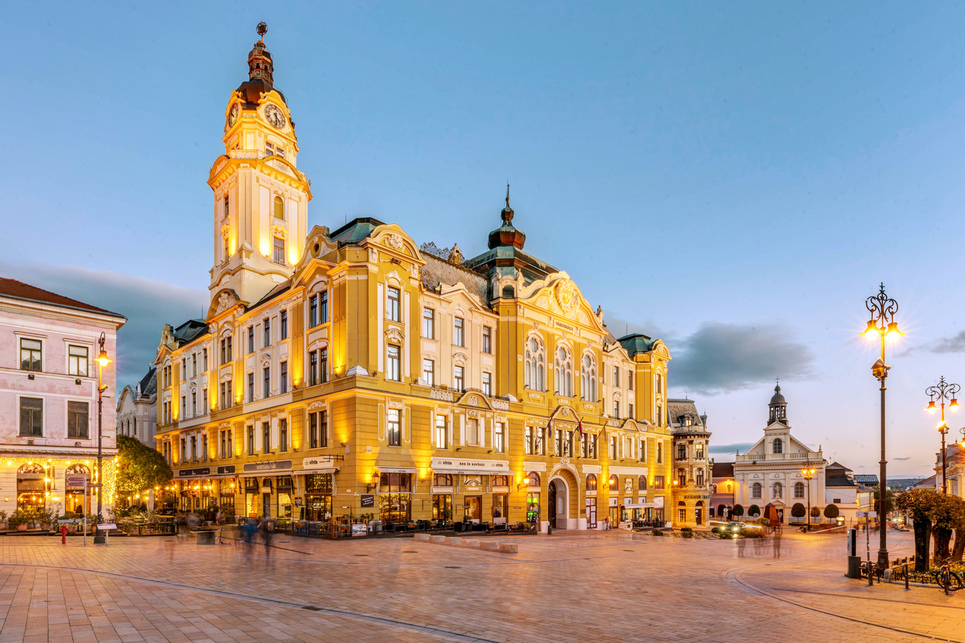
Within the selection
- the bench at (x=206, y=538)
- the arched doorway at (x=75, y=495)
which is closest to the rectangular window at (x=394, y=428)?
the bench at (x=206, y=538)

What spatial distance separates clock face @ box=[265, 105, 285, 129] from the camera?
197 ft

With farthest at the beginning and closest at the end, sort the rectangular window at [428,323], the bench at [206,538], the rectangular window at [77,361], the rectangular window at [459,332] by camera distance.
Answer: the rectangular window at [459,332] < the rectangular window at [428,323] < the rectangular window at [77,361] < the bench at [206,538]

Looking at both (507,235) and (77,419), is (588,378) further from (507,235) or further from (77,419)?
(77,419)

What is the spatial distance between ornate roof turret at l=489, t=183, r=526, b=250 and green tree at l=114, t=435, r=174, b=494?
33799mm

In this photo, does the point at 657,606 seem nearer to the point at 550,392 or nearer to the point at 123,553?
the point at 123,553

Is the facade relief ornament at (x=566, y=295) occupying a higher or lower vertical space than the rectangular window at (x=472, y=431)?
higher

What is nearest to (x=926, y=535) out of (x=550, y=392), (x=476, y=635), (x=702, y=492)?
(x=476, y=635)

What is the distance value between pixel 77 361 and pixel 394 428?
20243mm

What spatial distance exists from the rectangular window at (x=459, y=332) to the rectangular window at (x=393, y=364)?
621 cm

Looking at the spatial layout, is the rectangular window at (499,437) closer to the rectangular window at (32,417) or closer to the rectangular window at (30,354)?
the rectangular window at (32,417)

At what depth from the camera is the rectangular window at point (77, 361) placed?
1615 inches

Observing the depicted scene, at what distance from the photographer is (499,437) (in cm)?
4966

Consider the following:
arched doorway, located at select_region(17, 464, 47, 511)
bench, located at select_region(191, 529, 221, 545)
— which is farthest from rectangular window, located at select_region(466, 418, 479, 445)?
arched doorway, located at select_region(17, 464, 47, 511)

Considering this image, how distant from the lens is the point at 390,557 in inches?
1050
